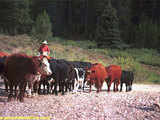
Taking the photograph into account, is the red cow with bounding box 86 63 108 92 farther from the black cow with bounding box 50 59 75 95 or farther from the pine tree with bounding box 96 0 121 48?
the pine tree with bounding box 96 0 121 48

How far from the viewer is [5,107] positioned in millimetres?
7766

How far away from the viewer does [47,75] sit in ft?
36.2

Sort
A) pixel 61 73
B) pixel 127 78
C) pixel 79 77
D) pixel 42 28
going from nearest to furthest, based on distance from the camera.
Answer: pixel 61 73, pixel 79 77, pixel 127 78, pixel 42 28

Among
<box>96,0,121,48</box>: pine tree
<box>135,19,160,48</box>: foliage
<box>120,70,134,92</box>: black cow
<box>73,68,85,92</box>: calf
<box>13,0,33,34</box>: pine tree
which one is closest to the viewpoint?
<box>73,68,85,92</box>: calf

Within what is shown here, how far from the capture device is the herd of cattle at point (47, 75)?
870 cm

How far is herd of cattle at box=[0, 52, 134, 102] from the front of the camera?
870 cm

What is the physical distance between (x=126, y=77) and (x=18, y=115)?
8.89 m

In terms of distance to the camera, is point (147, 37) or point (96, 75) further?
point (147, 37)

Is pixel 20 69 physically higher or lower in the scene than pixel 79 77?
higher

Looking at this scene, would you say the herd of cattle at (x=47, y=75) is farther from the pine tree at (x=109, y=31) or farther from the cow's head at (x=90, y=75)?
the pine tree at (x=109, y=31)

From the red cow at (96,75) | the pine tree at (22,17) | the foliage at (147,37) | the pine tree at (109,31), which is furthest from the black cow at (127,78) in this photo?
the pine tree at (22,17)

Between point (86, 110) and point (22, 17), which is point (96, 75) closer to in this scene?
point (86, 110)

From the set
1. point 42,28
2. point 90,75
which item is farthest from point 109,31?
point 90,75

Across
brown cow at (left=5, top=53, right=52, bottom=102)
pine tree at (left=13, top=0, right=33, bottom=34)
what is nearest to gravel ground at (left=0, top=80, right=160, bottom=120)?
brown cow at (left=5, top=53, right=52, bottom=102)
